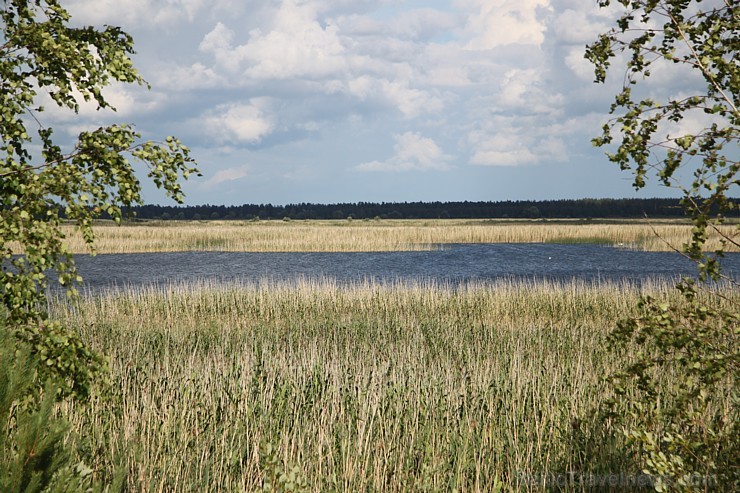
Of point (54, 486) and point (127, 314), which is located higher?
point (54, 486)

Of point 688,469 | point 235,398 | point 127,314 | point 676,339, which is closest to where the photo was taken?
point 676,339

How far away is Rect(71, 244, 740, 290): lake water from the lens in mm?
27344

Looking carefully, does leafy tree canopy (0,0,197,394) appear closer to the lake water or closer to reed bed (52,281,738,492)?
reed bed (52,281,738,492)

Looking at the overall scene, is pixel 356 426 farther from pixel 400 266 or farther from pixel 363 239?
pixel 363 239

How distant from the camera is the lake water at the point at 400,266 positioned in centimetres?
2734

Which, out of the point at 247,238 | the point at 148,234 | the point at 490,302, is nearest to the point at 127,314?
the point at 490,302

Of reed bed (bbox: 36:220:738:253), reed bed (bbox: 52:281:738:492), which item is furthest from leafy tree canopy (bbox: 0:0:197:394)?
reed bed (bbox: 36:220:738:253)

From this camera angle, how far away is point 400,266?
32969mm

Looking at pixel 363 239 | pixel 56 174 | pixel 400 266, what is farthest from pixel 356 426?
pixel 363 239

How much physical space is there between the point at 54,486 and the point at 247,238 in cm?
4490

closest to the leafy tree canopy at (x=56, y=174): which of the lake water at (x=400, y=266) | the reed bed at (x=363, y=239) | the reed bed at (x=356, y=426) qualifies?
the reed bed at (x=356, y=426)

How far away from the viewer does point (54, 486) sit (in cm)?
274

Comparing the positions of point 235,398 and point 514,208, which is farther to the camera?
point 514,208

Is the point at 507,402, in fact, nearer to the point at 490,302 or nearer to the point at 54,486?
the point at 54,486
